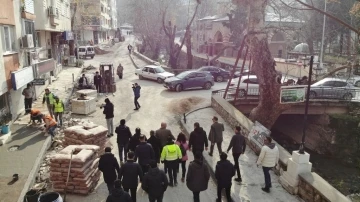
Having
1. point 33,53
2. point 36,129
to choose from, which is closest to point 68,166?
point 36,129

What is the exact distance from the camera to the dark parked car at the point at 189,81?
23.9 metres

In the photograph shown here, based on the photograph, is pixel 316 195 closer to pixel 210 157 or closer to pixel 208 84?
pixel 210 157

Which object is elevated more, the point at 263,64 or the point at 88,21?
the point at 88,21

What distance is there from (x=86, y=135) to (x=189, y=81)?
48.7 feet

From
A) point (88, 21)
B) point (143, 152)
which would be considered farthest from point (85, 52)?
point (143, 152)

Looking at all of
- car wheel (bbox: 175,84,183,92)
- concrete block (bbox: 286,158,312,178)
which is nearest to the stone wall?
concrete block (bbox: 286,158,312,178)

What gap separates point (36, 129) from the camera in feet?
44.9

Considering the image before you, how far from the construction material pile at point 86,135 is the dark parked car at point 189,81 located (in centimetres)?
1307

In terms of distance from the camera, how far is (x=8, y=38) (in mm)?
14445

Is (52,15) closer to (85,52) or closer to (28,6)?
(28,6)

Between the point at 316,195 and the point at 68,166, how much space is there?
21.9 ft

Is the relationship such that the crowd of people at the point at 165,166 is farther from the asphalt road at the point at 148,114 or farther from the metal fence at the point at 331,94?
the metal fence at the point at 331,94

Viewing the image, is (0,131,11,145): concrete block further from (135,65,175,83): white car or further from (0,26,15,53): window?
(135,65,175,83): white car

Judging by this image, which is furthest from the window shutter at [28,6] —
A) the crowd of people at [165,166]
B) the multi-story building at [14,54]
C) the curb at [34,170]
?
the crowd of people at [165,166]
